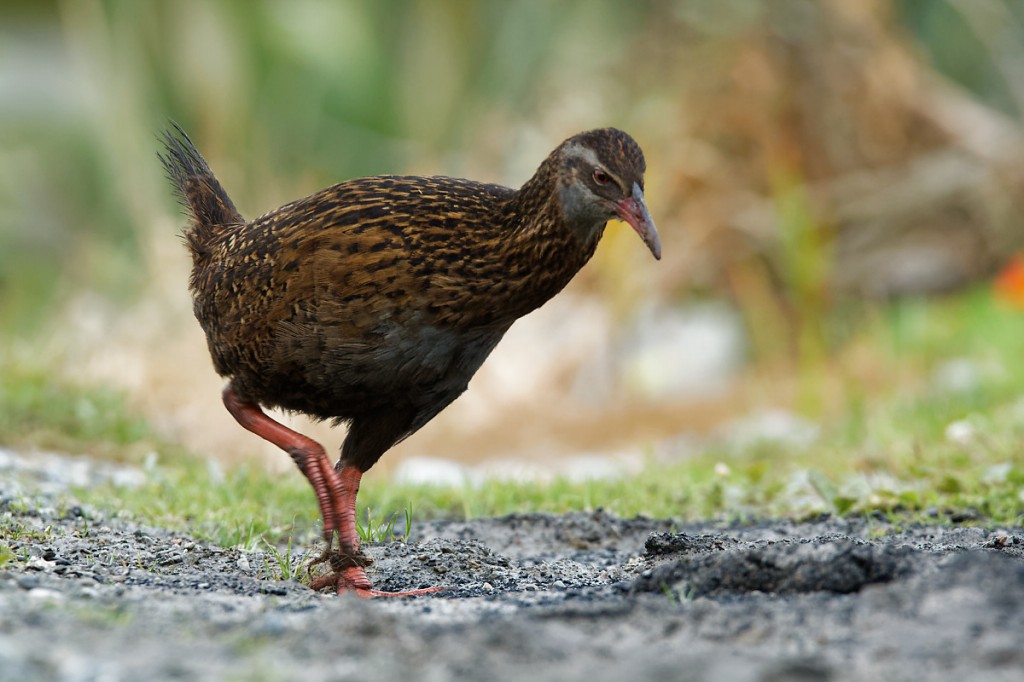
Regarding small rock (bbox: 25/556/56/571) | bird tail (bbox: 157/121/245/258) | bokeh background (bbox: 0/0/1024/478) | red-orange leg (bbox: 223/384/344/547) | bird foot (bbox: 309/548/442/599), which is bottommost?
bird foot (bbox: 309/548/442/599)

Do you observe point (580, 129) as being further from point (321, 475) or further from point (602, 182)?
point (321, 475)

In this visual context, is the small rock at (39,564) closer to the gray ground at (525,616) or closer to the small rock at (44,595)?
the gray ground at (525,616)

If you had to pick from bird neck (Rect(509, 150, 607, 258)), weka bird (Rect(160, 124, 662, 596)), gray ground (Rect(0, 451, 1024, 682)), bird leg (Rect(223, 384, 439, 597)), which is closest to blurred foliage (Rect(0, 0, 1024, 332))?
bird leg (Rect(223, 384, 439, 597))

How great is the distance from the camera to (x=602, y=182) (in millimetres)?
4227

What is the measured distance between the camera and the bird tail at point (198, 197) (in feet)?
17.0

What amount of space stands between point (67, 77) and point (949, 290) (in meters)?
9.41

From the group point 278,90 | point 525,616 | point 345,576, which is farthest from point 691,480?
point 278,90

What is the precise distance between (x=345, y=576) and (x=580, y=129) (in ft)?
27.1

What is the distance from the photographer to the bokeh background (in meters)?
10.9

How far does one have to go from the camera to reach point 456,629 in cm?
288

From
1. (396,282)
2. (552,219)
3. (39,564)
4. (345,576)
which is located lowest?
(345,576)

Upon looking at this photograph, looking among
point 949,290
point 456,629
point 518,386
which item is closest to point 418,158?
point 518,386

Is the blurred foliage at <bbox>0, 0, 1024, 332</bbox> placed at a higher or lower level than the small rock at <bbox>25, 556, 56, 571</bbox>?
higher

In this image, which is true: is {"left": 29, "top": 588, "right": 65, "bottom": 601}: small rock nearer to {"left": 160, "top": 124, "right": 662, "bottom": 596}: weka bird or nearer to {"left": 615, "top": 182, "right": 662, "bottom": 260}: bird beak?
{"left": 160, "top": 124, "right": 662, "bottom": 596}: weka bird
